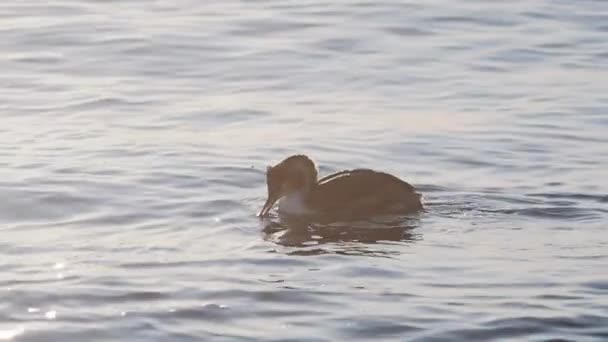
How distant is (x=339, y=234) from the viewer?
1202cm

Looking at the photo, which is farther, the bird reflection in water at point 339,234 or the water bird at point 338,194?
the water bird at point 338,194

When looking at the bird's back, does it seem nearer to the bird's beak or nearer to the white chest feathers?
the white chest feathers

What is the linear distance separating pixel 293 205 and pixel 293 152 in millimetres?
1740

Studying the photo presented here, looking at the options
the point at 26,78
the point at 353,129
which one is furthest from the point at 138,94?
the point at 353,129

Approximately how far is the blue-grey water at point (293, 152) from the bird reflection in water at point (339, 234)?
3 cm

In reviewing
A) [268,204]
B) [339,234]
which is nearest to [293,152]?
[268,204]

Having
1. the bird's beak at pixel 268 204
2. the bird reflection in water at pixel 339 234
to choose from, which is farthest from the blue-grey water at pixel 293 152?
the bird's beak at pixel 268 204

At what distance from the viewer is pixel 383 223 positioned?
12.4 metres

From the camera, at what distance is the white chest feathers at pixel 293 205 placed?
41.5ft

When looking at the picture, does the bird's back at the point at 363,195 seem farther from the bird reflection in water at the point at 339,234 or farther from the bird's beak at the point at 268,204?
the bird's beak at the point at 268,204

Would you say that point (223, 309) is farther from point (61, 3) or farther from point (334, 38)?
point (61, 3)

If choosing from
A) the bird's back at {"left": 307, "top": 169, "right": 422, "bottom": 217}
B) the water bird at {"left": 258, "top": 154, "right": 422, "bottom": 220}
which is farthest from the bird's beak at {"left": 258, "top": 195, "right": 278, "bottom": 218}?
the bird's back at {"left": 307, "top": 169, "right": 422, "bottom": 217}

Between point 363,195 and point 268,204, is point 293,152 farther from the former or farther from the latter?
point 363,195

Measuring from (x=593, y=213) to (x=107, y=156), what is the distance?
3.93 metres
